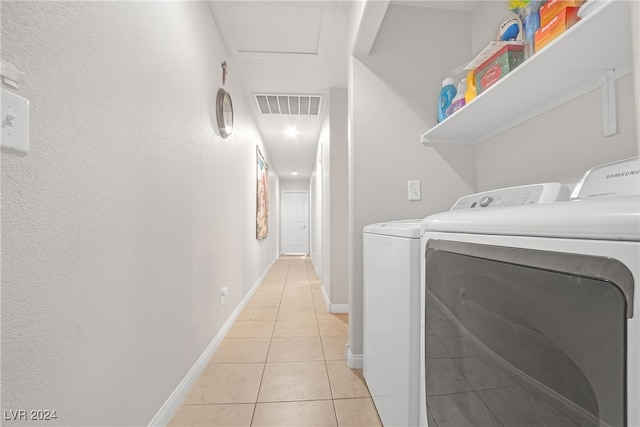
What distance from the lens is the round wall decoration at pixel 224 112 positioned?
1.91 meters

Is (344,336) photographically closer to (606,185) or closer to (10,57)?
(606,185)

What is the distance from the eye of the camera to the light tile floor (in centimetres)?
120

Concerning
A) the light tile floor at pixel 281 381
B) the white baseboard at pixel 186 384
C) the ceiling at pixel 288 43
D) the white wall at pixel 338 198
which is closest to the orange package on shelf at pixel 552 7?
the ceiling at pixel 288 43

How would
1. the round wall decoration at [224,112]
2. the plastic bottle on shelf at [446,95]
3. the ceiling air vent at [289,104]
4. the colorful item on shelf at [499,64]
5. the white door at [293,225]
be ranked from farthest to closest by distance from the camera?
1. the white door at [293,225]
2. the ceiling air vent at [289,104]
3. the round wall decoration at [224,112]
4. the plastic bottle on shelf at [446,95]
5. the colorful item on shelf at [499,64]

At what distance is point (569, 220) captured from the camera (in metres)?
0.35

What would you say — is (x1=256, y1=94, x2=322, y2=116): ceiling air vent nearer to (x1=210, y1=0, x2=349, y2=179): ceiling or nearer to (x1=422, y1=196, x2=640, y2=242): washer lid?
(x1=210, y1=0, x2=349, y2=179): ceiling

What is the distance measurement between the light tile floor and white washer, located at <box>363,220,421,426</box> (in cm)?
23

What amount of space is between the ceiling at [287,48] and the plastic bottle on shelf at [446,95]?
3.10 feet

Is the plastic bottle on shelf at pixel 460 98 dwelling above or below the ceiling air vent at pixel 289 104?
below

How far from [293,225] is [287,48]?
625 centimetres

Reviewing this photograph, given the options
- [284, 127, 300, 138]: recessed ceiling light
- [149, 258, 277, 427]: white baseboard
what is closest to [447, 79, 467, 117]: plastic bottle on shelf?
[149, 258, 277, 427]: white baseboard

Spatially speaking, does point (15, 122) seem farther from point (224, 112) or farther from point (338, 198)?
point (338, 198)

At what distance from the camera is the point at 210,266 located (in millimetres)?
1743

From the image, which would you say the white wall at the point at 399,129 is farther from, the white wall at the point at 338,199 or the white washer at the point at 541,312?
the white wall at the point at 338,199
